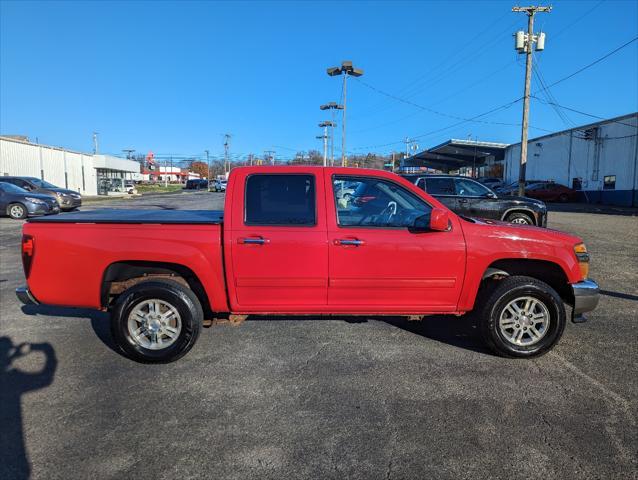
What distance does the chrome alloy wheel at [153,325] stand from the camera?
420cm

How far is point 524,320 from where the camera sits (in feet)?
14.3

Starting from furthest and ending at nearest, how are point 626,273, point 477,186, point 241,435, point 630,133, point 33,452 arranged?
point 630,133, point 477,186, point 626,273, point 241,435, point 33,452

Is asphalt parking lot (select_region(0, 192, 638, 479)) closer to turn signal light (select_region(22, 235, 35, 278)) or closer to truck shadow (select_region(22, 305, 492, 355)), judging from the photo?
truck shadow (select_region(22, 305, 492, 355))

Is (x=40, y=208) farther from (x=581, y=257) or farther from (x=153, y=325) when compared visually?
(x=581, y=257)

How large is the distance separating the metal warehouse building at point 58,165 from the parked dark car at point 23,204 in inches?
723

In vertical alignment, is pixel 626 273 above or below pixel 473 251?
below

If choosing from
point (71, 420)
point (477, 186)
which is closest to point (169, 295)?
point (71, 420)

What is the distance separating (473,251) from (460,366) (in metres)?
1.09

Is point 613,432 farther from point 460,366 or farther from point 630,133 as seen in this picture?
point 630,133

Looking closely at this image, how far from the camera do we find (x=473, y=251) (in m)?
4.27

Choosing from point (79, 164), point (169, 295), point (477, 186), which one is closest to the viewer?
point (169, 295)

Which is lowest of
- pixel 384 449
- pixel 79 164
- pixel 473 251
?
pixel 384 449

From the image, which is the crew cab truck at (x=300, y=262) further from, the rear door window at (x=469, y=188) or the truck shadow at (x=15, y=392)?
the rear door window at (x=469, y=188)

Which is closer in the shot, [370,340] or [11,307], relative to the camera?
[370,340]
